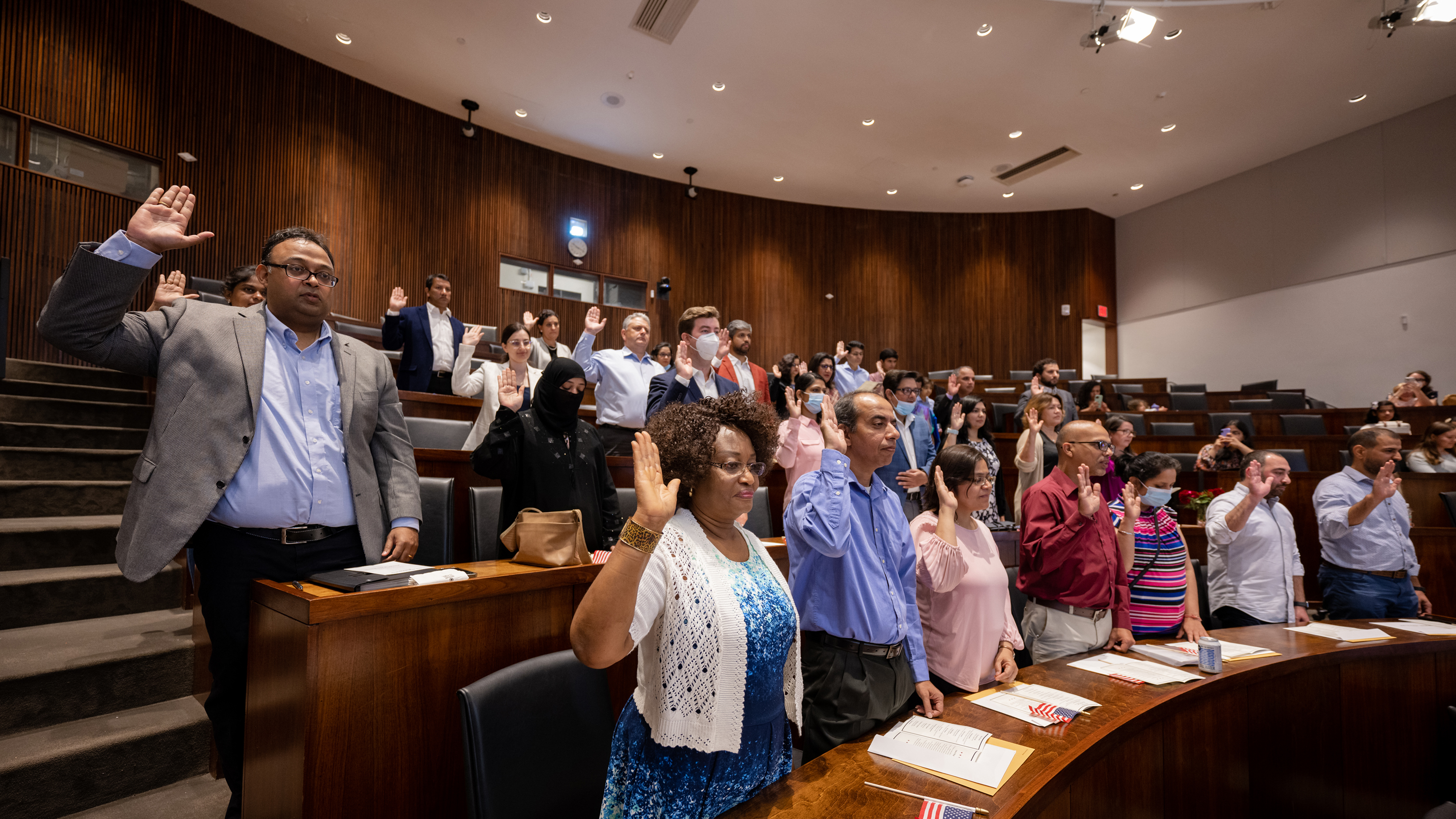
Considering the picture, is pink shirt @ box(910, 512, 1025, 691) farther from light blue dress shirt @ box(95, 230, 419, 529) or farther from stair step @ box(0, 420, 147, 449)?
stair step @ box(0, 420, 147, 449)

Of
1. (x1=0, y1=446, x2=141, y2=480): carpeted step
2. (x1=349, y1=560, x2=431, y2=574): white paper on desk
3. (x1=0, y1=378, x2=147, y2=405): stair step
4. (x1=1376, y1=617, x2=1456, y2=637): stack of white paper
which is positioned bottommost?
(x1=1376, y1=617, x2=1456, y2=637): stack of white paper

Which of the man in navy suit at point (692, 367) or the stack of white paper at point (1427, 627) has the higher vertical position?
the man in navy suit at point (692, 367)

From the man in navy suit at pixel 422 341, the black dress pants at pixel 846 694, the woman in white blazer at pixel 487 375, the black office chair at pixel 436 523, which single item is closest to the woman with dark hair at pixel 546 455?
the black office chair at pixel 436 523

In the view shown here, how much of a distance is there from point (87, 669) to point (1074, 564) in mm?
3109

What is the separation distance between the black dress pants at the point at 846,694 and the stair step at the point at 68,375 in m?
4.49

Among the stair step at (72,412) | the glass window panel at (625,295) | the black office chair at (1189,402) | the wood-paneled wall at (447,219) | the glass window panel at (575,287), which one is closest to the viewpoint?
the stair step at (72,412)

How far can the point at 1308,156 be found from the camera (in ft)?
28.8

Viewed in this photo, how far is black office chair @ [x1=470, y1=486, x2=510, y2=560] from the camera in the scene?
8.07 ft

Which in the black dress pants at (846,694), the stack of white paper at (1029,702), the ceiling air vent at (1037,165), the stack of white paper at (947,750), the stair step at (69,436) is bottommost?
the stack of white paper at (1029,702)

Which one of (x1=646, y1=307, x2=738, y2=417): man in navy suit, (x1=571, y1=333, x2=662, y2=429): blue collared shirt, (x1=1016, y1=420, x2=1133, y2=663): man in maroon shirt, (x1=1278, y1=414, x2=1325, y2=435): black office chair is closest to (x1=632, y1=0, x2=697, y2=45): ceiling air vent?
(x1=571, y1=333, x2=662, y2=429): blue collared shirt

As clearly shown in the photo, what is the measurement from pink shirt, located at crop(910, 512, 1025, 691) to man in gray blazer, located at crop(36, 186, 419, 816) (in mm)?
1482

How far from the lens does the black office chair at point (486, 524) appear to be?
2.46 meters

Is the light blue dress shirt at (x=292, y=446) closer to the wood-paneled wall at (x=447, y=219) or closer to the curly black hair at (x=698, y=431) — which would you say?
the curly black hair at (x=698, y=431)

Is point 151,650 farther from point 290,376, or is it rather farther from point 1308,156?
point 1308,156
